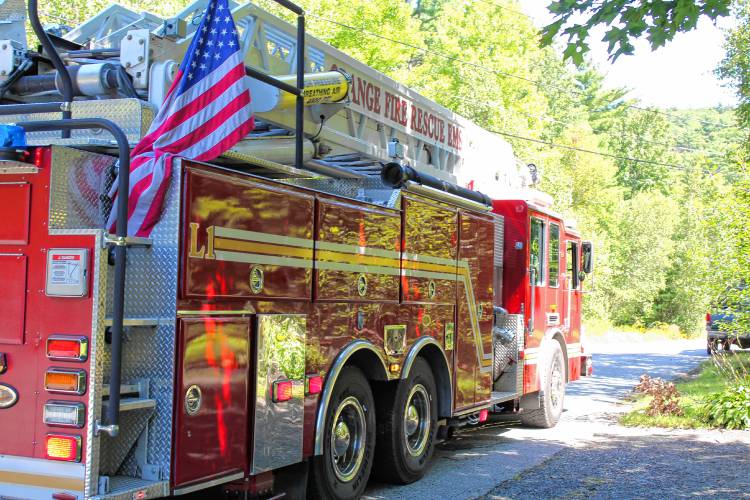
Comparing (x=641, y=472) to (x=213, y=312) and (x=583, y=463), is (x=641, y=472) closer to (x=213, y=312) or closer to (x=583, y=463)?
(x=583, y=463)

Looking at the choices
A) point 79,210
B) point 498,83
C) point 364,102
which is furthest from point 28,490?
point 498,83

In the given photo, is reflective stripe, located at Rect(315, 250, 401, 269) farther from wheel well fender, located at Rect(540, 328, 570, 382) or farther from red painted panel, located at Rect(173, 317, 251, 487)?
wheel well fender, located at Rect(540, 328, 570, 382)

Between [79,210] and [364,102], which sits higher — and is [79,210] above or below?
below

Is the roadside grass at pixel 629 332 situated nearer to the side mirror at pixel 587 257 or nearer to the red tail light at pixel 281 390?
the side mirror at pixel 587 257

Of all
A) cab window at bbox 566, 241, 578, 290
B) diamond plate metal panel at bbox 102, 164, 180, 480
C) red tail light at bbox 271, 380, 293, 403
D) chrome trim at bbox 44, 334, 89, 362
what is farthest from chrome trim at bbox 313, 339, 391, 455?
cab window at bbox 566, 241, 578, 290

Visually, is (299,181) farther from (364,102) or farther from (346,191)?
(364,102)

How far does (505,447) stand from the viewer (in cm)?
986

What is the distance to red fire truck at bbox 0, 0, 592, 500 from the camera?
4.50 metres

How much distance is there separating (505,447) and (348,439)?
358 cm

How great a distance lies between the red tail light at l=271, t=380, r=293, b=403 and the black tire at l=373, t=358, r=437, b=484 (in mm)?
1793

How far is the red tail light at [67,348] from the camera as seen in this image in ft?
14.4

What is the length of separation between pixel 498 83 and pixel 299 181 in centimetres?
2854

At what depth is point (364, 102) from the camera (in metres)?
8.57

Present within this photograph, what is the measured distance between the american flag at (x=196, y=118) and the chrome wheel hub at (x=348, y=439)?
7.41ft
